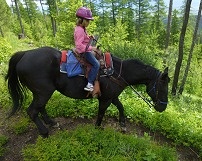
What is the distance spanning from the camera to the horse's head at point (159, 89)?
4.96 meters

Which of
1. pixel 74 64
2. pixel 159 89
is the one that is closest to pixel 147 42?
pixel 159 89

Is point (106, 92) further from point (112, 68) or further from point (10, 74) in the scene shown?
point (10, 74)

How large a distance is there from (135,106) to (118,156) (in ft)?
9.64

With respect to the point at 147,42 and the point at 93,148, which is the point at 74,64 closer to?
the point at 93,148

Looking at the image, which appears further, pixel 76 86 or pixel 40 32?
pixel 40 32

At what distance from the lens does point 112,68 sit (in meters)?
4.97

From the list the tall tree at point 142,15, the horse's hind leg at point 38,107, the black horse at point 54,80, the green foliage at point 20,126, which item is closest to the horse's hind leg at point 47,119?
the black horse at point 54,80

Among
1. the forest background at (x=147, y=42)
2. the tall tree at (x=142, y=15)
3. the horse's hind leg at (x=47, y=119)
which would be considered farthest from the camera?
the tall tree at (x=142, y=15)

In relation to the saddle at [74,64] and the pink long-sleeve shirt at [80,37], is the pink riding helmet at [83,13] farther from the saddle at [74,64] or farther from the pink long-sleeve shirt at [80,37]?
the saddle at [74,64]

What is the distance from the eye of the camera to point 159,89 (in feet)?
16.7

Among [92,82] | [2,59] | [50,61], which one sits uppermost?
[50,61]

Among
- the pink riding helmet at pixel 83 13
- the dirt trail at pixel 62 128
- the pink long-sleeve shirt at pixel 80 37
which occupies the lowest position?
the dirt trail at pixel 62 128

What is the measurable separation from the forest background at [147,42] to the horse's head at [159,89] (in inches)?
45.1

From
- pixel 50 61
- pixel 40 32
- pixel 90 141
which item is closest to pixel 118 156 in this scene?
pixel 90 141
